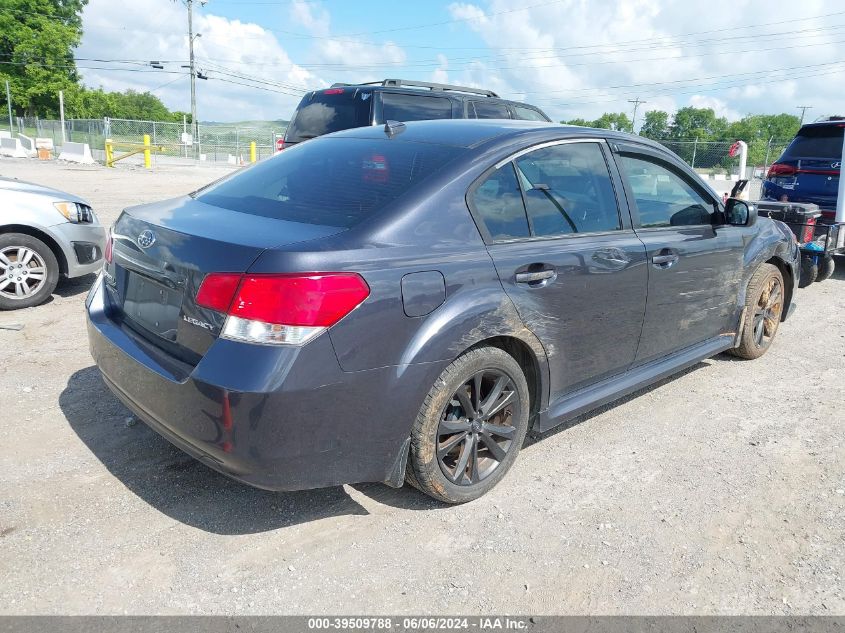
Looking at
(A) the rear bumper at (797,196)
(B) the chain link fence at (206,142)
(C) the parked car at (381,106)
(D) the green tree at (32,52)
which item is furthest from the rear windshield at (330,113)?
(D) the green tree at (32,52)

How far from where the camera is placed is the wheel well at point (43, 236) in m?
5.76

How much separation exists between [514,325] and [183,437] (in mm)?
1468

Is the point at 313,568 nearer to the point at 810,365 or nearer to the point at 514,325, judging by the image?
the point at 514,325

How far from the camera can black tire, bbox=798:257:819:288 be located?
8086 mm

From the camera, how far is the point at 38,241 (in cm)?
589

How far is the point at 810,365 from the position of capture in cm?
532

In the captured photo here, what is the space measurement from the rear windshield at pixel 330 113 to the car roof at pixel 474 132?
5379mm

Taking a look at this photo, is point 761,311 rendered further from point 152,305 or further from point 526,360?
point 152,305

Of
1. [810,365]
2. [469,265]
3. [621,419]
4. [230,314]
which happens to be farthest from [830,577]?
[810,365]

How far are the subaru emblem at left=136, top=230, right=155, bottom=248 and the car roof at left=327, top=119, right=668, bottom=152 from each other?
1.28m

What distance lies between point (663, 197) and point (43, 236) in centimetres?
505

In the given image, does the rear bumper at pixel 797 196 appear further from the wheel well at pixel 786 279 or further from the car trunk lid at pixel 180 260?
the car trunk lid at pixel 180 260

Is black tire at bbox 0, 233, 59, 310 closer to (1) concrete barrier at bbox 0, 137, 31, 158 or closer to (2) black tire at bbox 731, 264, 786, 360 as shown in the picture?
(2) black tire at bbox 731, 264, 786, 360

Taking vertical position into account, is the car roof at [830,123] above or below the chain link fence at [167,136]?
above
